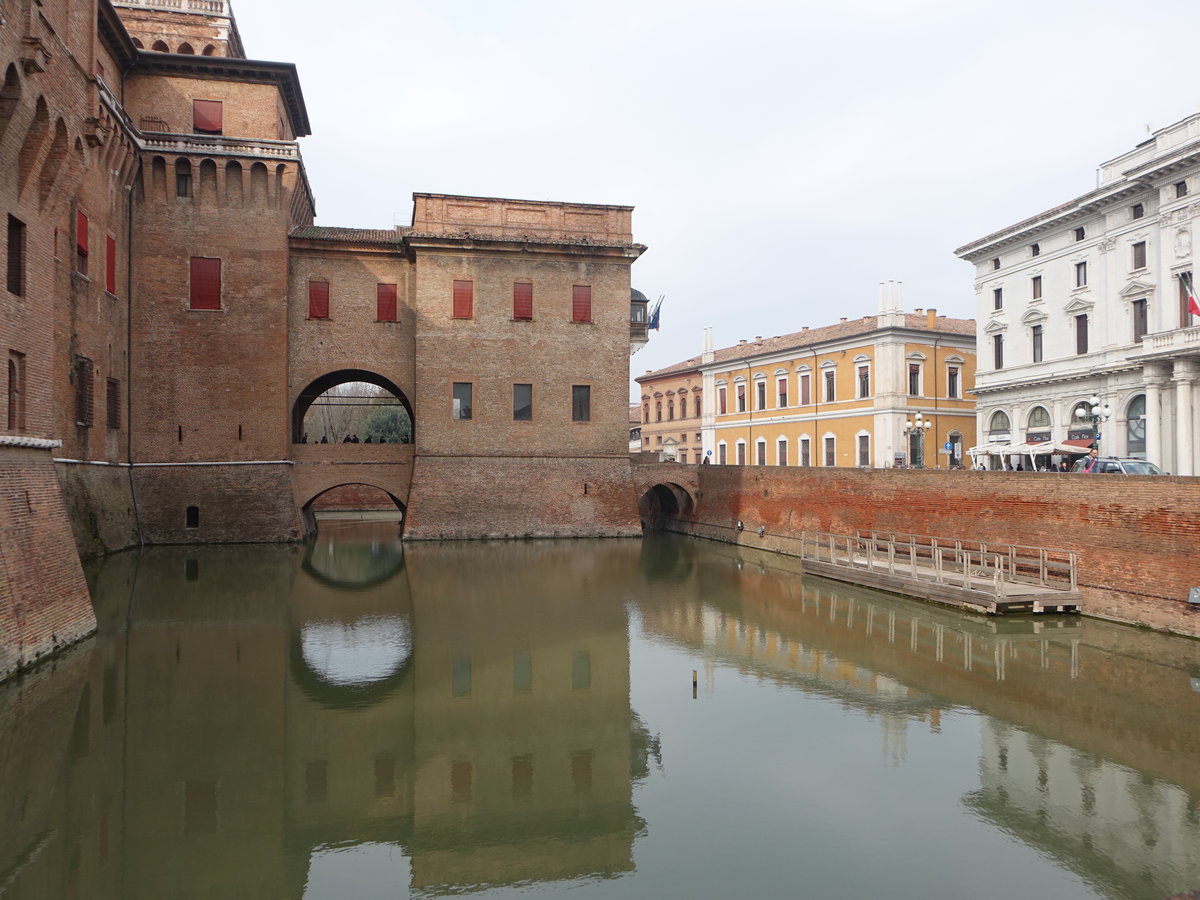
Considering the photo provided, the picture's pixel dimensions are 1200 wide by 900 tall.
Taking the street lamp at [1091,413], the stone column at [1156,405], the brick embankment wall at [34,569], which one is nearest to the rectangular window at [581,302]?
the street lamp at [1091,413]

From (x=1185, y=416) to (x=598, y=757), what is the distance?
23596 millimetres

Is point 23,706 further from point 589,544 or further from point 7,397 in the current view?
point 589,544

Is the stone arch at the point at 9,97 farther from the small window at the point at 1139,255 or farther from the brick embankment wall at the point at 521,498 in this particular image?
the small window at the point at 1139,255

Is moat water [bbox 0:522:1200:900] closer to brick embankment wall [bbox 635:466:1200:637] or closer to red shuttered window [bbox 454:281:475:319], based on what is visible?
brick embankment wall [bbox 635:466:1200:637]

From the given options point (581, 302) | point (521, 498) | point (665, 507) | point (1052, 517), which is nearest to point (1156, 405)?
point (1052, 517)

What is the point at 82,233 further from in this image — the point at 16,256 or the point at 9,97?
the point at 9,97

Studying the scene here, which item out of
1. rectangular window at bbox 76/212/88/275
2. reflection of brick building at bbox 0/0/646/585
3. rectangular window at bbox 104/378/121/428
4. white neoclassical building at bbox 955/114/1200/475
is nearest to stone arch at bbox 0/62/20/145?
reflection of brick building at bbox 0/0/646/585

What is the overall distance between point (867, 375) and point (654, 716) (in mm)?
30221

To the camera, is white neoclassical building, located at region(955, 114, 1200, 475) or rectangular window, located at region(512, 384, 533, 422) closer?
white neoclassical building, located at region(955, 114, 1200, 475)

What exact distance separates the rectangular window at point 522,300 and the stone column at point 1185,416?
1951 cm

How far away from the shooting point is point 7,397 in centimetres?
1111

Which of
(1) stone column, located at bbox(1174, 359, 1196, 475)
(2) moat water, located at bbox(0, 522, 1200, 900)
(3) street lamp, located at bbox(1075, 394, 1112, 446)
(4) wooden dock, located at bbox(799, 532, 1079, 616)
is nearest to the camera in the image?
(2) moat water, located at bbox(0, 522, 1200, 900)

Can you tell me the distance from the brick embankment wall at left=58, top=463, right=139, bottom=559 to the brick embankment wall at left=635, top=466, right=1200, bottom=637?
1807cm

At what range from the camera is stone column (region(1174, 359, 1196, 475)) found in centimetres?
2439
